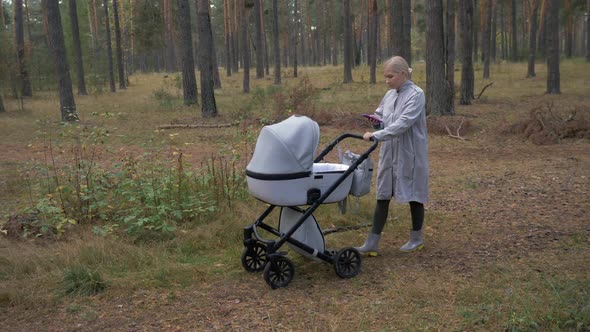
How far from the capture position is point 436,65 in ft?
47.3

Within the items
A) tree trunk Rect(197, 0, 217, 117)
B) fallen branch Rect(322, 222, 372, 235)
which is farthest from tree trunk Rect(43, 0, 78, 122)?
fallen branch Rect(322, 222, 372, 235)

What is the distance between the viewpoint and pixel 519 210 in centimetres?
630

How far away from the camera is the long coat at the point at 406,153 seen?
180 inches

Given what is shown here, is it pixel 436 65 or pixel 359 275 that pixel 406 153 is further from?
pixel 436 65

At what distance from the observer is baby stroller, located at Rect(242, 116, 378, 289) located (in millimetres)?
4043

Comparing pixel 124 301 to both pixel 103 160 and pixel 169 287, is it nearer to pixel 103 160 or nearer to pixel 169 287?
pixel 169 287

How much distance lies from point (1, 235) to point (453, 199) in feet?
18.3

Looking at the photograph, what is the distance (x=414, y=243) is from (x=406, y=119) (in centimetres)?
136

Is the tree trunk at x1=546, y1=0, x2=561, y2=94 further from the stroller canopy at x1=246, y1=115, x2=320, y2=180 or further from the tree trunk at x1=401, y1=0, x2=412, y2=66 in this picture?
the stroller canopy at x1=246, y1=115, x2=320, y2=180

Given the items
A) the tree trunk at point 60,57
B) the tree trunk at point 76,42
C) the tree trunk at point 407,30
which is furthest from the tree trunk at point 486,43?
the tree trunk at point 76,42

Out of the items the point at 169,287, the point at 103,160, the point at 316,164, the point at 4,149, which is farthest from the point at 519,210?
the point at 4,149

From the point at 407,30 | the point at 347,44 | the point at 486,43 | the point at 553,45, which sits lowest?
the point at 553,45

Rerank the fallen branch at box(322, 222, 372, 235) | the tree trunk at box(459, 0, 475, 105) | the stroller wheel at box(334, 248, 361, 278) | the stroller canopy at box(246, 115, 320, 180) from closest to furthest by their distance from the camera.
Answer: the stroller canopy at box(246, 115, 320, 180) → the stroller wheel at box(334, 248, 361, 278) → the fallen branch at box(322, 222, 372, 235) → the tree trunk at box(459, 0, 475, 105)

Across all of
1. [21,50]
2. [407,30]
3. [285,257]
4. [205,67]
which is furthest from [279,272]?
[21,50]
